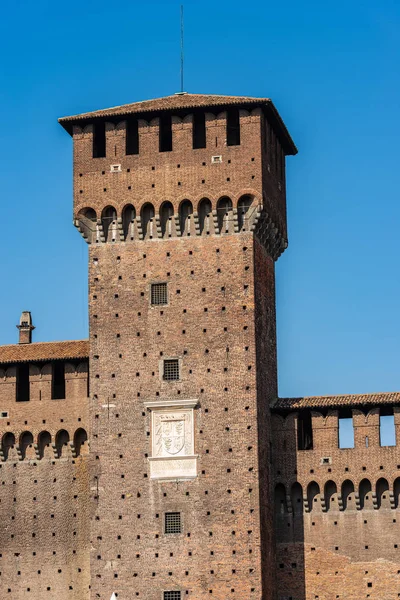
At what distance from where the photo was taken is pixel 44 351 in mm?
38500

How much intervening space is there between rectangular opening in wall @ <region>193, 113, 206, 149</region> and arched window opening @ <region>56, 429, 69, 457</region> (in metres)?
7.60

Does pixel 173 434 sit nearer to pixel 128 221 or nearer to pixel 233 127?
pixel 128 221

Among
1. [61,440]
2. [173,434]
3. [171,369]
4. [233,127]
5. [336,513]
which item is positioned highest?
[233,127]

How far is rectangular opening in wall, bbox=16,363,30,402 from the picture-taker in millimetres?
38562

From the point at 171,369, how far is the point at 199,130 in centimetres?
587

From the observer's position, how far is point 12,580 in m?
37.3

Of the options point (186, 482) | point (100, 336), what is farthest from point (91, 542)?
point (100, 336)

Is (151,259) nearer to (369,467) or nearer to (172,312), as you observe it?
(172,312)

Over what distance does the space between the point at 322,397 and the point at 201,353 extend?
3.18 metres

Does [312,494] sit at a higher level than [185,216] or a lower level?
lower

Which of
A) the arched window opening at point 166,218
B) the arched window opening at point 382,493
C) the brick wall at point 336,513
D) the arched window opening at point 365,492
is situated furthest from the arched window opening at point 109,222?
the arched window opening at point 382,493

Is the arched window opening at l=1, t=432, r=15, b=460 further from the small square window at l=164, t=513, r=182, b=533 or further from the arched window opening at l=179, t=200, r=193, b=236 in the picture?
the arched window opening at l=179, t=200, r=193, b=236

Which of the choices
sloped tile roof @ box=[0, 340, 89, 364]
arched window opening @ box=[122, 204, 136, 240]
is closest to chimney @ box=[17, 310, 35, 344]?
sloped tile roof @ box=[0, 340, 89, 364]

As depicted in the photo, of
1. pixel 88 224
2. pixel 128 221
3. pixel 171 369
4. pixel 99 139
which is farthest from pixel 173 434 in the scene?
pixel 99 139
